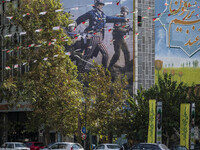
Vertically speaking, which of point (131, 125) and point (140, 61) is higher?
point (140, 61)

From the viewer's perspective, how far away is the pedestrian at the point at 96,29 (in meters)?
76.2

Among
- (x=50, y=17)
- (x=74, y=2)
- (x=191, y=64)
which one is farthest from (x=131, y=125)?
(x=74, y=2)

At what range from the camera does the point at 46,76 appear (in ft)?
155

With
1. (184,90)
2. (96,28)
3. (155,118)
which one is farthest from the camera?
(96,28)

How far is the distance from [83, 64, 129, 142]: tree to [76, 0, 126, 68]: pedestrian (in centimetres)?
2397

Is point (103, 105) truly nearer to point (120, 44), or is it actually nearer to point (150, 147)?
point (150, 147)

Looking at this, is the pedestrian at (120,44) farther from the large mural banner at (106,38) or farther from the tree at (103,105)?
the tree at (103,105)

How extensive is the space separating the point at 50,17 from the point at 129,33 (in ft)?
92.4

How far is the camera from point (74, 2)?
3184 inches

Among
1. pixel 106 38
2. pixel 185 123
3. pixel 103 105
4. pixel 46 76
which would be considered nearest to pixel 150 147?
pixel 185 123

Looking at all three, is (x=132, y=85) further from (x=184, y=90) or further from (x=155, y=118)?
(x=155, y=118)

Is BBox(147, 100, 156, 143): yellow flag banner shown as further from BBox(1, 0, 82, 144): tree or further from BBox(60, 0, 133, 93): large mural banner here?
BBox(60, 0, 133, 93): large mural banner

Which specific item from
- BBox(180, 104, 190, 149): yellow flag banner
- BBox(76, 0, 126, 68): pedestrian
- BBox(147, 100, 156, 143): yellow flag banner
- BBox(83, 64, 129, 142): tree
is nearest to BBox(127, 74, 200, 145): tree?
BBox(83, 64, 129, 142): tree

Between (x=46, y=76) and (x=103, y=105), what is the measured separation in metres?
7.06
